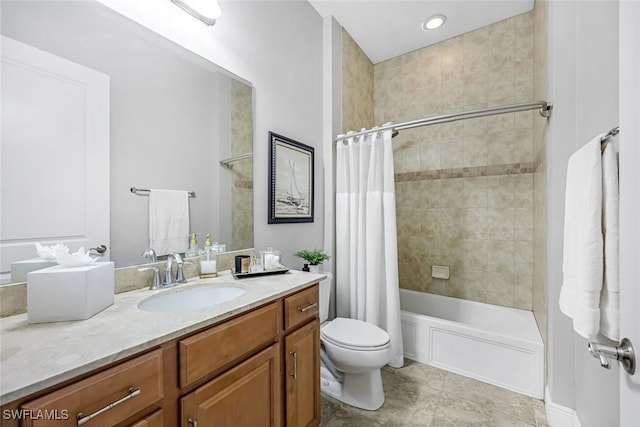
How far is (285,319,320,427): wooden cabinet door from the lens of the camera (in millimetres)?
1196

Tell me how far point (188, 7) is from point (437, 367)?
284 cm

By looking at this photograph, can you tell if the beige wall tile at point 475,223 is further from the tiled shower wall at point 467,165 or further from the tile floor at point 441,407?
the tile floor at point 441,407

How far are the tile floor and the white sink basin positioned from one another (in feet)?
3.21

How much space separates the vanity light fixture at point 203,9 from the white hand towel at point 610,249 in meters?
1.79

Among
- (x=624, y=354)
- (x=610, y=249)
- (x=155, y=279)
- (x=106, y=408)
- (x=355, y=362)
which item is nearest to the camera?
(x=624, y=354)

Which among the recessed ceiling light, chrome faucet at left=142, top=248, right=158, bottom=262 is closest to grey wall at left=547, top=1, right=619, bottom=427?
the recessed ceiling light

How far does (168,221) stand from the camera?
1.33 meters

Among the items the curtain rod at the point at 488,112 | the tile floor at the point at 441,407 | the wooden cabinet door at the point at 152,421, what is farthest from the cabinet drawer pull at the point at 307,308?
→ the curtain rod at the point at 488,112

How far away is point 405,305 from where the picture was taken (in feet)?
9.43

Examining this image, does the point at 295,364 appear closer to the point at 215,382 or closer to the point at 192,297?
the point at 215,382

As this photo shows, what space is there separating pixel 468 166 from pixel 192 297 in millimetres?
2591

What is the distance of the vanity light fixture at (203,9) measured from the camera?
4.38ft

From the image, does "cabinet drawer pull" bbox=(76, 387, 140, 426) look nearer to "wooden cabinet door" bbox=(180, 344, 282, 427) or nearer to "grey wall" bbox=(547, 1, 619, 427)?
"wooden cabinet door" bbox=(180, 344, 282, 427)

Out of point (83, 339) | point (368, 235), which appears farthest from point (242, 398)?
point (368, 235)
